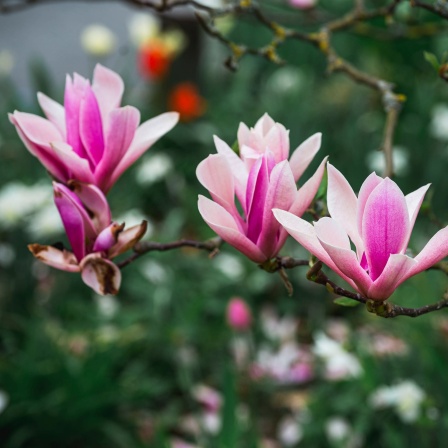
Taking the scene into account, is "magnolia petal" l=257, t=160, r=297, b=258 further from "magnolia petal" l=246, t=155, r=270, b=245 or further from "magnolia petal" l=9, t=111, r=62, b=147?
"magnolia petal" l=9, t=111, r=62, b=147

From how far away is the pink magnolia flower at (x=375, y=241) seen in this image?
48 centimetres

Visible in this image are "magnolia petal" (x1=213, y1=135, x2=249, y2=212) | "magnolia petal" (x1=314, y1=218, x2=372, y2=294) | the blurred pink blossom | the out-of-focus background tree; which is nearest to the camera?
"magnolia petal" (x1=314, y1=218, x2=372, y2=294)

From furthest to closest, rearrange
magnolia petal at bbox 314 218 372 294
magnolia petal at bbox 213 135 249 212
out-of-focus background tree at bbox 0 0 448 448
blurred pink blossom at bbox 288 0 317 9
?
out-of-focus background tree at bbox 0 0 448 448 → blurred pink blossom at bbox 288 0 317 9 → magnolia petal at bbox 213 135 249 212 → magnolia petal at bbox 314 218 372 294

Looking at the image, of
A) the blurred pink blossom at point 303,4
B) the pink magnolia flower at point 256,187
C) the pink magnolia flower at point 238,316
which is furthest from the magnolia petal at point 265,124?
the pink magnolia flower at point 238,316

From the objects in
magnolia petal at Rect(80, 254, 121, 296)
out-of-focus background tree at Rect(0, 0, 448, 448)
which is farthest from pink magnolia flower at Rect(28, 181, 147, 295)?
out-of-focus background tree at Rect(0, 0, 448, 448)

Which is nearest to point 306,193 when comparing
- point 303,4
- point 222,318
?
point 303,4

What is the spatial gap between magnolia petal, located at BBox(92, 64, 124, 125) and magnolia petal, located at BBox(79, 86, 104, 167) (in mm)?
23

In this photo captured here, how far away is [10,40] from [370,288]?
6.28 meters

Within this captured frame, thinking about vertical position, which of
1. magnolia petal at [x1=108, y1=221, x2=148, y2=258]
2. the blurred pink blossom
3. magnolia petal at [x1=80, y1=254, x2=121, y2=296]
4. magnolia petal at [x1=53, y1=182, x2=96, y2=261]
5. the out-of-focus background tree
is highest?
magnolia petal at [x1=53, y1=182, x2=96, y2=261]

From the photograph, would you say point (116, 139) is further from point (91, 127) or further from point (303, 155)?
point (303, 155)

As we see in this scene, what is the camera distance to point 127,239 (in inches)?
24.2

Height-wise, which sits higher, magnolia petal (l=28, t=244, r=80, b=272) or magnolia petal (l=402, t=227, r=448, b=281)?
magnolia petal (l=402, t=227, r=448, b=281)

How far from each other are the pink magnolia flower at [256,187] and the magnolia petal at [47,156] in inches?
5.6

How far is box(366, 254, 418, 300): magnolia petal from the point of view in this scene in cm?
48
